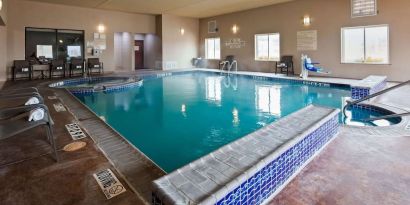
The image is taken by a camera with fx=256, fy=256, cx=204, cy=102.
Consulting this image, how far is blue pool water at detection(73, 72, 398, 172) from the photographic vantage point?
10.9ft

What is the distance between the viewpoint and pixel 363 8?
8039 mm

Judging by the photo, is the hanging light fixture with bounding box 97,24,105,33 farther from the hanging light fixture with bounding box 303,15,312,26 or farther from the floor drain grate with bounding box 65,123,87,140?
the floor drain grate with bounding box 65,123,87,140

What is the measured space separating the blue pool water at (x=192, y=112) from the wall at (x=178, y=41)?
5537 millimetres

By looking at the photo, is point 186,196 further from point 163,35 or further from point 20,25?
point 163,35

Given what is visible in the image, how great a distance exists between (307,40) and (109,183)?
937 centimetres

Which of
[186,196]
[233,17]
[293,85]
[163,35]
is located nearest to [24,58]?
[163,35]

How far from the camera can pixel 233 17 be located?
12328mm

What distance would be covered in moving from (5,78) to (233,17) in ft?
31.8

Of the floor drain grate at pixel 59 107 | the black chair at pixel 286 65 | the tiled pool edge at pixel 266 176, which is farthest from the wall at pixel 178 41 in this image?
the tiled pool edge at pixel 266 176

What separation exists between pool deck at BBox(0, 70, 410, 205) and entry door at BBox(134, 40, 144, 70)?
11991 mm

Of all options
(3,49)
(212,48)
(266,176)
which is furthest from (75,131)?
(212,48)

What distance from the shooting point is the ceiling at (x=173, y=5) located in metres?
9.77

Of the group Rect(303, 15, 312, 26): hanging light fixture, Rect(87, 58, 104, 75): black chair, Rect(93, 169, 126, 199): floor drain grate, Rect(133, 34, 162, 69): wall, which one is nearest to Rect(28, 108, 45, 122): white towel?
Rect(93, 169, 126, 199): floor drain grate

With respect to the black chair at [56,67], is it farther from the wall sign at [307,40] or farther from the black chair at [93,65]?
the wall sign at [307,40]
